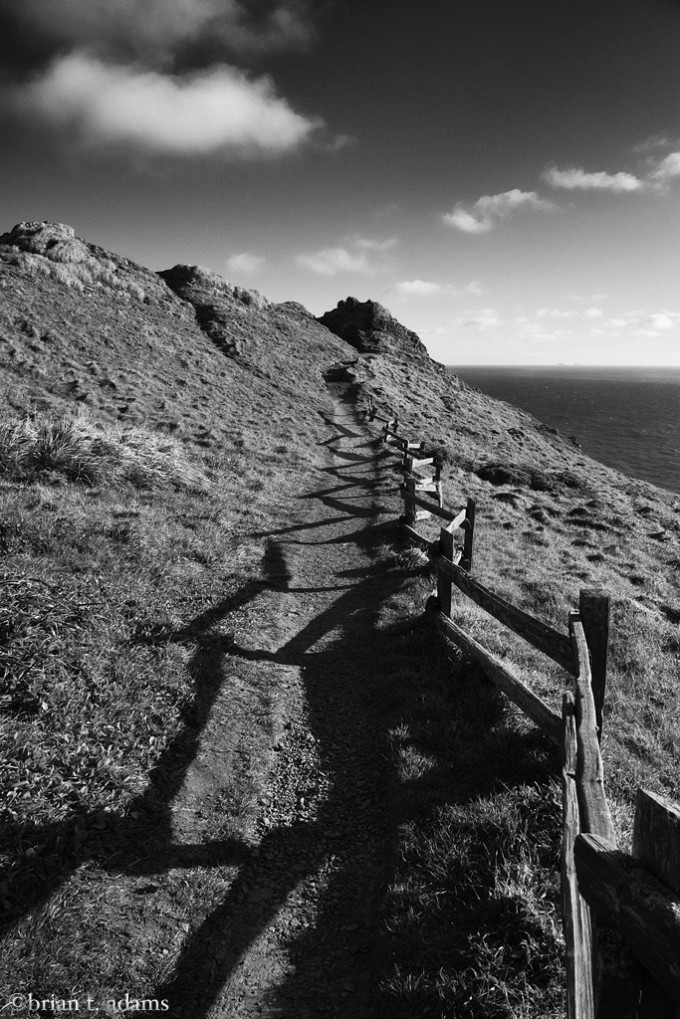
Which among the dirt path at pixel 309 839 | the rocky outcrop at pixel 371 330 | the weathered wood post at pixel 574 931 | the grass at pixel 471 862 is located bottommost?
the dirt path at pixel 309 839

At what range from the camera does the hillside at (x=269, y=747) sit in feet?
12.0

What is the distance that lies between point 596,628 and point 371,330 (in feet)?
256

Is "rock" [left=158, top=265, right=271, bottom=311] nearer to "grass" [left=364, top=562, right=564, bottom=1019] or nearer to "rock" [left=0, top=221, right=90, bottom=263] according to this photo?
"rock" [left=0, top=221, right=90, bottom=263]

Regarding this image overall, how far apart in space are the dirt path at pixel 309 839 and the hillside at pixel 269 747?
0.02m

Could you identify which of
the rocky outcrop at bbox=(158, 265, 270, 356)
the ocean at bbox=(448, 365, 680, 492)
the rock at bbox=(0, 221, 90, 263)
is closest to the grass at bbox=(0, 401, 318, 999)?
the rocky outcrop at bbox=(158, 265, 270, 356)

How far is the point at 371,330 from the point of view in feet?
256

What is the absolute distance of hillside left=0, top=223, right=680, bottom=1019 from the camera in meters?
3.65

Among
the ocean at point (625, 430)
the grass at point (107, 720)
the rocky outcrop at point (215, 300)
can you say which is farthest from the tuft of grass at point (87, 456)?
the ocean at point (625, 430)

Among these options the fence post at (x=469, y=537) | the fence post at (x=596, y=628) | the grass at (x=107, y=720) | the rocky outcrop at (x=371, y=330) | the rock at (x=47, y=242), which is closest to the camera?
the grass at (x=107, y=720)

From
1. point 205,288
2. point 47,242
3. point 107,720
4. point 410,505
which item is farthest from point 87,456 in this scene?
point 205,288

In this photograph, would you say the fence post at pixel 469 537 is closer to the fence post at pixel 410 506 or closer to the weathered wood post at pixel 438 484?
the fence post at pixel 410 506

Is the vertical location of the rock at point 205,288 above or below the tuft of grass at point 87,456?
above

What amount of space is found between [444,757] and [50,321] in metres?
38.0

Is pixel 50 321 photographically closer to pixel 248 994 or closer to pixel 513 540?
pixel 513 540
